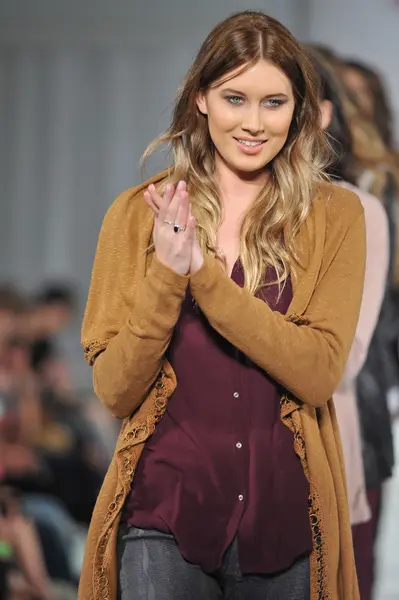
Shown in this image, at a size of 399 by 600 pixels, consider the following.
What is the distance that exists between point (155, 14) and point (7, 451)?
1.71 metres

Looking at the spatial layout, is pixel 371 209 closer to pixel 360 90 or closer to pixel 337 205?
pixel 337 205

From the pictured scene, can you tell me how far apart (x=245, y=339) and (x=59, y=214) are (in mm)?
2657

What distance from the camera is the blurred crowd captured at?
14.7 feet

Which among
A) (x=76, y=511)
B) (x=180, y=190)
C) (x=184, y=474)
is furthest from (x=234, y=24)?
(x=76, y=511)

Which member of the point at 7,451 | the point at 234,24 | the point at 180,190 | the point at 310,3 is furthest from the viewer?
the point at 7,451

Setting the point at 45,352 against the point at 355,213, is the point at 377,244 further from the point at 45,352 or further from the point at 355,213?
the point at 45,352

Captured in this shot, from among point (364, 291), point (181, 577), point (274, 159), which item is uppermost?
point (274, 159)

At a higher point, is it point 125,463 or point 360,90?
point 360,90

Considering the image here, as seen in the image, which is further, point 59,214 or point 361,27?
point 59,214

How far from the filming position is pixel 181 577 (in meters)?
2.08

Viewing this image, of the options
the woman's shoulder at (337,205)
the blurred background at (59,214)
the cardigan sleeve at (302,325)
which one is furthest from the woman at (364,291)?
the blurred background at (59,214)

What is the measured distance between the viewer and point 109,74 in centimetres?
450

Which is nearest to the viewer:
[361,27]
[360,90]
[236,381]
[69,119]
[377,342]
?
[236,381]

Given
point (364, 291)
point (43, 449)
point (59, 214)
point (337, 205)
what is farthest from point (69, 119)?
point (337, 205)
